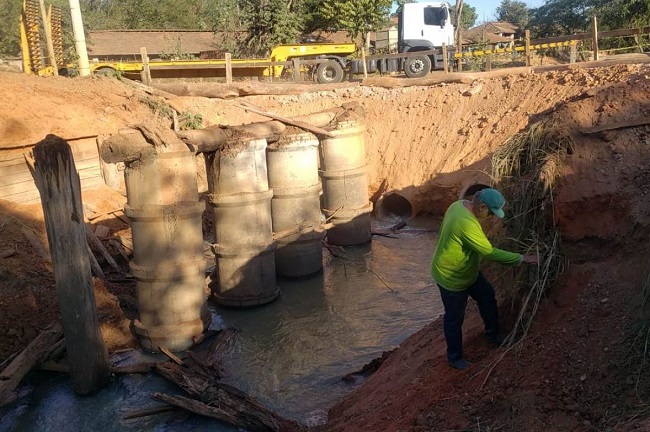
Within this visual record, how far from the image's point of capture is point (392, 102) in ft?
57.1

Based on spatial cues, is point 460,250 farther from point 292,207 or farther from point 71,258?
point 292,207

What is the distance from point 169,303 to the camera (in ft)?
27.0

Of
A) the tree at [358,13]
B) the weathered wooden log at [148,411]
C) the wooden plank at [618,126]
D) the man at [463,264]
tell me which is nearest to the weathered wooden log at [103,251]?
the weathered wooden log at [148,411]

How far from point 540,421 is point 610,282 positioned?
51.0 inches

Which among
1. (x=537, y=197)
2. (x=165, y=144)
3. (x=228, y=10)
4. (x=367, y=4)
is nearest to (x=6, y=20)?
(x=228, y=10)

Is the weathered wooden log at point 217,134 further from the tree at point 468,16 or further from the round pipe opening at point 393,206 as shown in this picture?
the tree at point 468,16

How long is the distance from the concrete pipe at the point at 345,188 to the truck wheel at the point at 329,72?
11.0m

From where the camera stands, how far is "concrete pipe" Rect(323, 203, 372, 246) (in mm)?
12758

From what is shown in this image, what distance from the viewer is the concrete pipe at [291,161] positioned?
35.3 feet

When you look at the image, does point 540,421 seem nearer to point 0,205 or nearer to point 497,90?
point 0,205

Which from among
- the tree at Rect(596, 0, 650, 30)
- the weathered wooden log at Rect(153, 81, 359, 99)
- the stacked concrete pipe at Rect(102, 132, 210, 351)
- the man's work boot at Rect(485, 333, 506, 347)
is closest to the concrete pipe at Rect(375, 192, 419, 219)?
the weathered wooden log at Rect(153, 81, 359, 99)

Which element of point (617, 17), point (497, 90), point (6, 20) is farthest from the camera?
point (6, 20)

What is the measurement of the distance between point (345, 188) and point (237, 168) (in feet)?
12.7

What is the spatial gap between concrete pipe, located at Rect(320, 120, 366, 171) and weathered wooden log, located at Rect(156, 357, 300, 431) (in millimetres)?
6105
